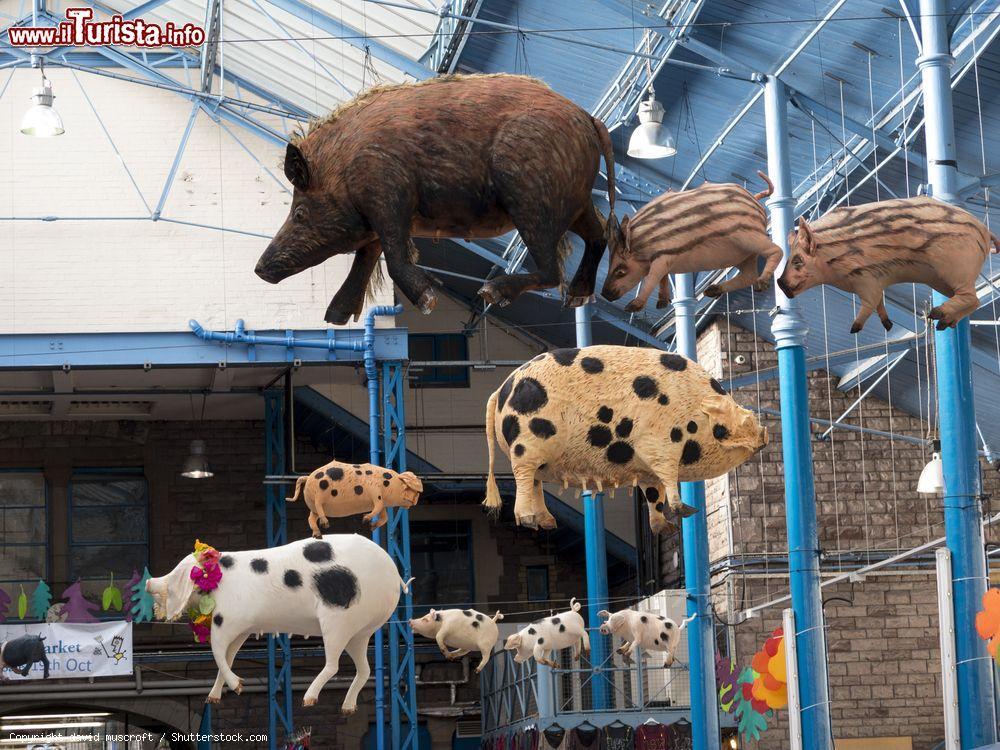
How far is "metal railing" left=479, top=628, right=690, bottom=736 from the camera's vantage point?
56.7 ft

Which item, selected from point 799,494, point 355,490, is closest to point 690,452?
point 799,494

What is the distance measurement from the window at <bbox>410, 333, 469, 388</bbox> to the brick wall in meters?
6.21

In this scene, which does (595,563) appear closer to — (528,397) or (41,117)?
(41,117)

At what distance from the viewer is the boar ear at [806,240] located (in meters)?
4.27

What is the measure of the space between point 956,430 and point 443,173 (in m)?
6.28

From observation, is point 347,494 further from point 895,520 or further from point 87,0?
point 87,0

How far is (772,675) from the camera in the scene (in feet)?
38.2

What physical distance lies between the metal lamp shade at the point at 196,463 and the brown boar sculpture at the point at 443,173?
65.0 ft

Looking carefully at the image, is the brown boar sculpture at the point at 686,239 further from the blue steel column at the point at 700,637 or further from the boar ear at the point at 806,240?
the blue steel column at the point at 700,637

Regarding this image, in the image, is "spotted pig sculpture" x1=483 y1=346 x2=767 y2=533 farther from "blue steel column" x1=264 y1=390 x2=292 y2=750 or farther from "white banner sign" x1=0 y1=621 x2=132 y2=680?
"white banner sign" x1=0 y1=621 x2=132 y2=680

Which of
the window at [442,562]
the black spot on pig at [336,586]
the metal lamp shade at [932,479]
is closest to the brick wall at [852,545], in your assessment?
the metal lamp shade at [932,479]

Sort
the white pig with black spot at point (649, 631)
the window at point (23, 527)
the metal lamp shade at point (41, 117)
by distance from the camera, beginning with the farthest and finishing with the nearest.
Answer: the window at point (23, 527)
the metal lamp shade at point (41, 117)
the white pig with black spot at point (649, 631)

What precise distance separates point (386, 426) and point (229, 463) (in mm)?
6581

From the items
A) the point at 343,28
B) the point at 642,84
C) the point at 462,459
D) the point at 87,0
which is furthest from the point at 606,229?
the point at 462,459
